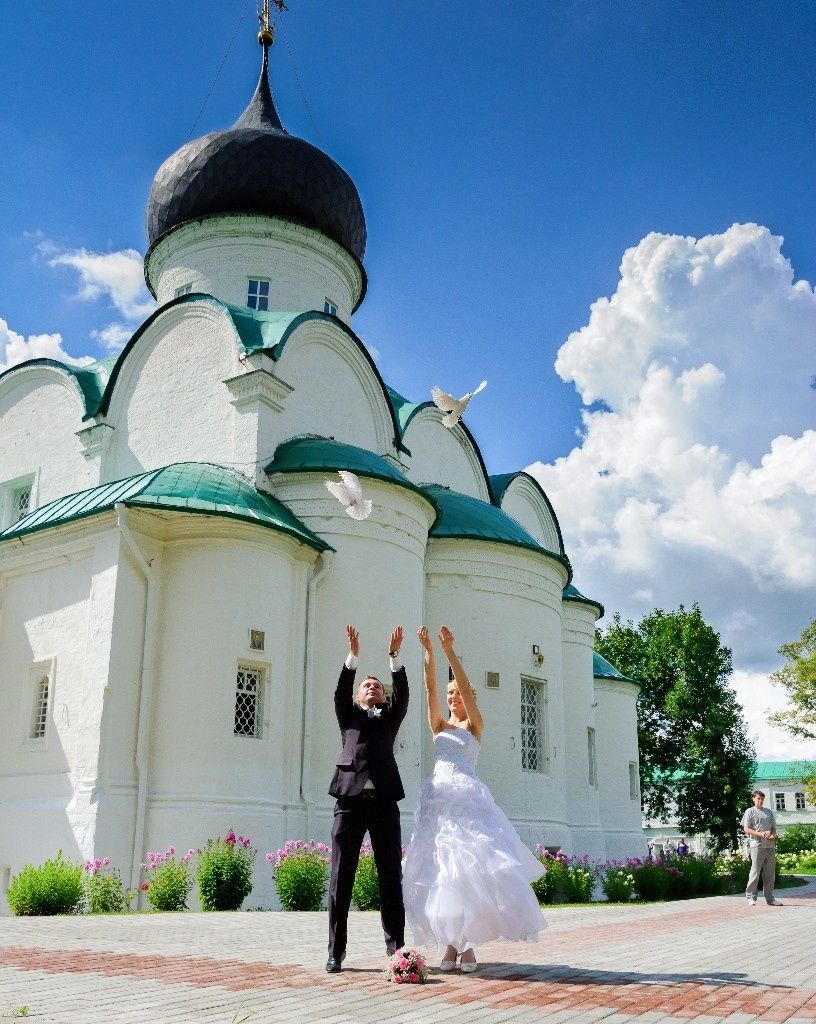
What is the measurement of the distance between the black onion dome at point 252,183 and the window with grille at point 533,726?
10.2 meters

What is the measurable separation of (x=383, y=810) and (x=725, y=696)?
33873mm

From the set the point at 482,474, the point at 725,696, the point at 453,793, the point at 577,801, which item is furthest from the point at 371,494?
the point at 725,696

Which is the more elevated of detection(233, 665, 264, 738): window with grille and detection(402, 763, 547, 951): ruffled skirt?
detection(233, 665, 264, 738): window with grille

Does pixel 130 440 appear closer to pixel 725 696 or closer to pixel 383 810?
pixel 383 810

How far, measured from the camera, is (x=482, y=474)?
73.8 feet

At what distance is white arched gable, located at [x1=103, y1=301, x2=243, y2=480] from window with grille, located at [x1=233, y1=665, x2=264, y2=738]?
3684 mm

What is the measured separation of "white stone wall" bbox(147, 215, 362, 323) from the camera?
20.1 metres

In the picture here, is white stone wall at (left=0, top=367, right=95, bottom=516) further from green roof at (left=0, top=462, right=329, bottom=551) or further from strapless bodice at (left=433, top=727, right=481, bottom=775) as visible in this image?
strapless bodice at (left=433, top=727, right=481, bottom=775)

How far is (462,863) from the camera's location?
5762 mm

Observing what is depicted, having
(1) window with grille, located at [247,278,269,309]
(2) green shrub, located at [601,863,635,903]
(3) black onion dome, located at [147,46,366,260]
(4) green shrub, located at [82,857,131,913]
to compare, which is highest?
(3) black onion dome, located at [147,46,366,260]

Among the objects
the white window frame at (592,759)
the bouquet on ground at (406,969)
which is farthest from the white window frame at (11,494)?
the bouquet on ground at (406,969)

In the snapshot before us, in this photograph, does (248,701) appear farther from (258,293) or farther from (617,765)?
(617,765)

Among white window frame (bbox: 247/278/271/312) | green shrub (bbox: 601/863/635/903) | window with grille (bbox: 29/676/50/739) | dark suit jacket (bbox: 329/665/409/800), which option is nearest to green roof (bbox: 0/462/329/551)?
window with grille (bbox: 29/676/50/739)

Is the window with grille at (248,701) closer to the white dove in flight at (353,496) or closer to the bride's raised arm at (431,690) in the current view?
the white dove in flight at (353,496)
